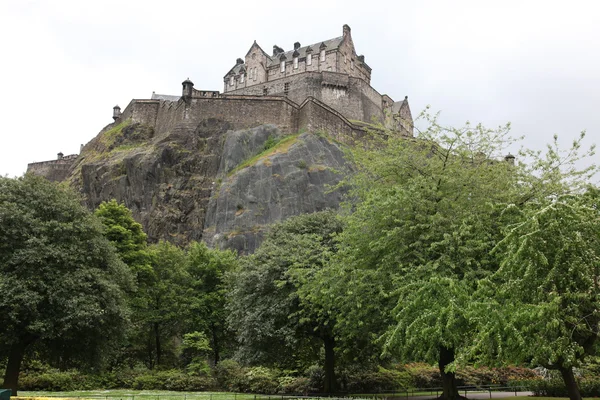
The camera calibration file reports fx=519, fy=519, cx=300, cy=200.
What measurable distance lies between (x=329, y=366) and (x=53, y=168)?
78.2m

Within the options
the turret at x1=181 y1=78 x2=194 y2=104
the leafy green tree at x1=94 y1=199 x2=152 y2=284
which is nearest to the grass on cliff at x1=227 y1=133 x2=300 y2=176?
the turret at x1=181 y1=78 x2=194 y2=104

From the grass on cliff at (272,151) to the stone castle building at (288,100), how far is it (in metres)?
3.20

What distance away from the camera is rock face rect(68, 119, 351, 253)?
57.4 metres

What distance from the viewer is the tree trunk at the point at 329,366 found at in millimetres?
27578

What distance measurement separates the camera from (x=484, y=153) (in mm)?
21781

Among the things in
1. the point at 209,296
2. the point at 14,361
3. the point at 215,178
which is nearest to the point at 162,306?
the point at 209,296

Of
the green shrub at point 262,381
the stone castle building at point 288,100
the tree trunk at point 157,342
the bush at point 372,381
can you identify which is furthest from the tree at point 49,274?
the stone castle building at point 288,100

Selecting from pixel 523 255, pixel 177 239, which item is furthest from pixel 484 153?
pixel 177 239

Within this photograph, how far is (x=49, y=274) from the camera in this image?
2503cm

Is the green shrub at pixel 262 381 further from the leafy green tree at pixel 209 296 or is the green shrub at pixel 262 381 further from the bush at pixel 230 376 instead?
the leafy green tree at pixel 209 296

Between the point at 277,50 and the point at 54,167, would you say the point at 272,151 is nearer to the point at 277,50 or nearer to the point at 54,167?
the point at 277,50

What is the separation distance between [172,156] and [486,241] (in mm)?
53756

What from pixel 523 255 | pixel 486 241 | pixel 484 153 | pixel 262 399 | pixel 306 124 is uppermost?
pixel 306 124

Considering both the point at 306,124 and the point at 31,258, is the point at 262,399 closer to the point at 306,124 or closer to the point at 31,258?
the point at 31,258
